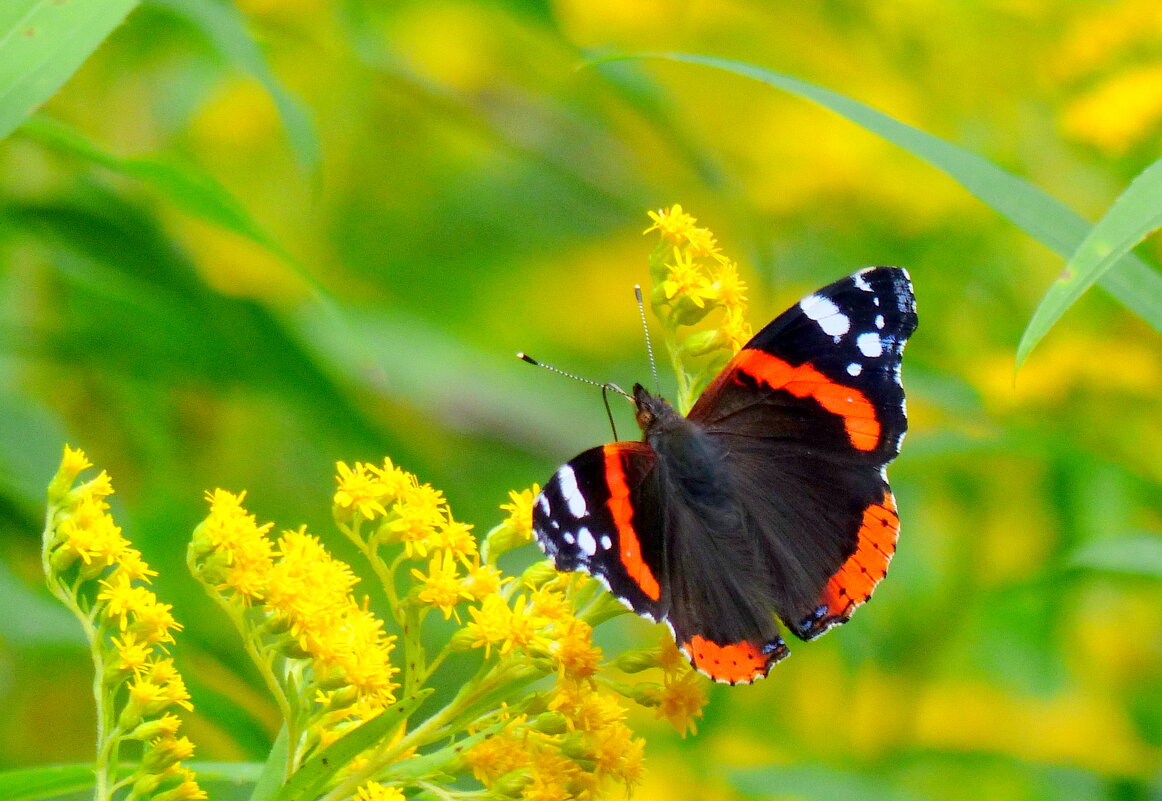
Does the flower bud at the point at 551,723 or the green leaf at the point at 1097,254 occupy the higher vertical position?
the green leaf at the point at 1097,254

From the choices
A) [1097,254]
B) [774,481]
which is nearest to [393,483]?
[774,481]

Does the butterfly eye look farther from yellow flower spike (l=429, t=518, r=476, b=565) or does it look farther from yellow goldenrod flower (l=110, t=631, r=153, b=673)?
yellow goldenrod flower (l=110, t=631, r=153, b=673)

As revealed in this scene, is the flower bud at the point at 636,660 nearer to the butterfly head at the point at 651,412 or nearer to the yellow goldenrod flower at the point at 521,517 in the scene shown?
the yellow goldenrod flower at the point at 521,517

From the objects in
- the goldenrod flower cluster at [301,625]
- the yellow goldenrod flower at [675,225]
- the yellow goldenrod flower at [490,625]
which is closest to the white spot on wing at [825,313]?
the yellow goldenrod flower at [675,225]

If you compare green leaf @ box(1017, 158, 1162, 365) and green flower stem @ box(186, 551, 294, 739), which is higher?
green leaf @ box(1017, 158, 1162, 365)

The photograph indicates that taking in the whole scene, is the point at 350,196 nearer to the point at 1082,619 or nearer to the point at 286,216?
the point at 286,216

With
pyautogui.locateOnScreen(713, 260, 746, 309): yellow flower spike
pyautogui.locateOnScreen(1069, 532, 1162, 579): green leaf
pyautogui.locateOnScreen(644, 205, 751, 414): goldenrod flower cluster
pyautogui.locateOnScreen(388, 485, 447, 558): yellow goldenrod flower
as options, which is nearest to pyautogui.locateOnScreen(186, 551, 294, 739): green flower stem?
pyautogui.locateOnScreen(388, 485, 447, 558): yellow goldenrod flower
